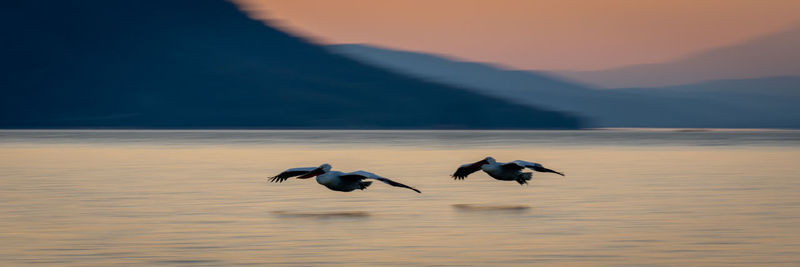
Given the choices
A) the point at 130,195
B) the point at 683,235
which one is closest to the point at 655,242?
the point at 683,235

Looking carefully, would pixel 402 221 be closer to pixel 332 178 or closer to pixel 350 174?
pixel 350 174

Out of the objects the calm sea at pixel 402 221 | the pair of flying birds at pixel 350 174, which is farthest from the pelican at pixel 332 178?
the calm sea at pixel 402 221

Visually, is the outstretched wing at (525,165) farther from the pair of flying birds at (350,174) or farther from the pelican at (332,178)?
the pelican at (332,178)

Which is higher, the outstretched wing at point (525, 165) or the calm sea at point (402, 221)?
the outstretched wing at point (525, 165)

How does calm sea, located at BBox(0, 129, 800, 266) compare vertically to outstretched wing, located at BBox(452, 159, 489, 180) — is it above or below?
below

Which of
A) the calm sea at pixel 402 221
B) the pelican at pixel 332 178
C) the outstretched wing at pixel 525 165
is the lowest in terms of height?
the calm sea at pixel 402 221

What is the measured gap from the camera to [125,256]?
43.4 ft

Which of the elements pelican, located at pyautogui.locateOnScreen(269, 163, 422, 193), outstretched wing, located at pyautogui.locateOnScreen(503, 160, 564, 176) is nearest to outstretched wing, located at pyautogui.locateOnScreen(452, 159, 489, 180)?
outstretched wing, located at pyautogui.locateOnScreen(503, 160, 564, 176)

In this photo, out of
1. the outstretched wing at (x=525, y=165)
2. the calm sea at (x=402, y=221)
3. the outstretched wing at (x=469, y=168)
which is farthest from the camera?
the outstretched wing at (x=469, y=168)

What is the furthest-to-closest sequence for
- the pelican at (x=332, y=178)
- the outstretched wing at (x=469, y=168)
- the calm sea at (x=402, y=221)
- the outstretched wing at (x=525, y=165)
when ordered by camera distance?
the outstretched wing at (x=469, y=168)
the outstretched wing at (x=525, y=165)
the pelican at (x=332, y=178)
the calm sea at (x=402, y=221)

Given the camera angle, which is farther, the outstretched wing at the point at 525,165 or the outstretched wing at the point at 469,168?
the outstretched wing at the point at 469,168

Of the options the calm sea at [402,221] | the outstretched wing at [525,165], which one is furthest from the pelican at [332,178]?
the outstretched wing at [525,165]

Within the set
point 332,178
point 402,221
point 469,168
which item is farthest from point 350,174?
point 469,168

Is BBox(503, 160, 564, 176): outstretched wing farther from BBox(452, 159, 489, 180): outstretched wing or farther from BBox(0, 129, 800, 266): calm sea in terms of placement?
BBox(0, 129, 800, 266): calm sea
